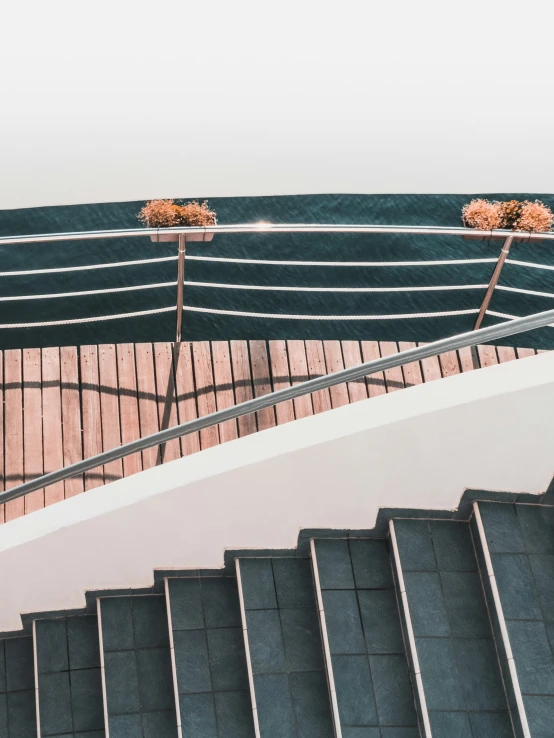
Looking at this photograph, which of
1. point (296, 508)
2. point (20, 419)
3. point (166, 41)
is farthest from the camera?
point (20, 419)

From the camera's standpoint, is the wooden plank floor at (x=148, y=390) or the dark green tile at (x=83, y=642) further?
the wooden plank floor at (x=148, y=390)

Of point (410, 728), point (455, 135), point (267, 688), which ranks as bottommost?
point (410, 728)

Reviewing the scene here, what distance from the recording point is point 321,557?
9.96ft

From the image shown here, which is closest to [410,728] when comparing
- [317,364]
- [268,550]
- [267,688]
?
[267,688]

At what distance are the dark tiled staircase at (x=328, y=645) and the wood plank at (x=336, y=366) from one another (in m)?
1.00

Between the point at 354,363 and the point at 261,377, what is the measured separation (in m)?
0.48

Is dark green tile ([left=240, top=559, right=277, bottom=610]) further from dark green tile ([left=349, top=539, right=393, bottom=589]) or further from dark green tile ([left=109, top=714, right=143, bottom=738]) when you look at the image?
dark green tile ([left=109, top=714, right=143, bottom=738])

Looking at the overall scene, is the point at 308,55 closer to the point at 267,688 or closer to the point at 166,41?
the point at 166,41

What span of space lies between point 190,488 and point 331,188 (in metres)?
1.71

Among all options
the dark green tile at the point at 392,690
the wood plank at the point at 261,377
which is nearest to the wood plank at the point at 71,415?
the wood plank at the point at 261,377

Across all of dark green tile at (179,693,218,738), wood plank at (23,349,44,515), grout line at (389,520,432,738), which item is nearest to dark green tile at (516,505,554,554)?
grout line at (389,520,432,738)

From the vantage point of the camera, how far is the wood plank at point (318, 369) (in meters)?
3.95

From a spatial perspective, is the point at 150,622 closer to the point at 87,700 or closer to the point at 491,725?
the point at 87,700

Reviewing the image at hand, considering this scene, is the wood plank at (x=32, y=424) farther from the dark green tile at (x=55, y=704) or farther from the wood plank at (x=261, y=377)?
the wood plank at (x=261, y=377)
